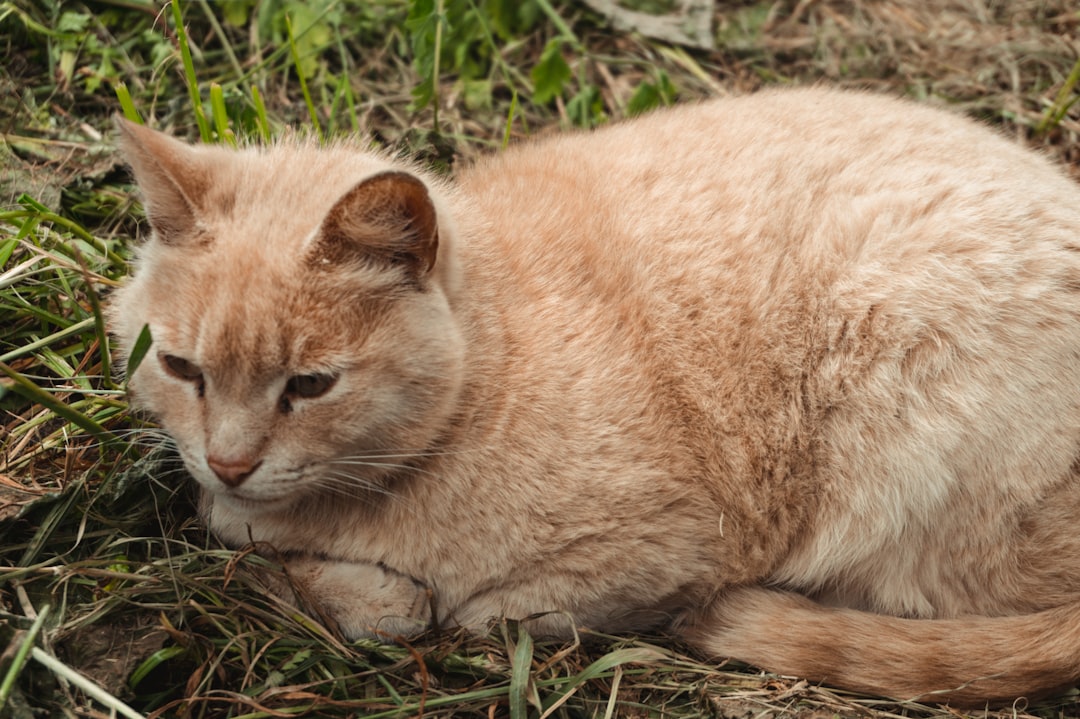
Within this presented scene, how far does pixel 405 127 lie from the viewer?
14.6 feet

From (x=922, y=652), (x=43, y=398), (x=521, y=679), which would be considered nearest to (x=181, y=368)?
(x=43, y=398)

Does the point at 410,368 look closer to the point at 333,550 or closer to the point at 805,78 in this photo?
the point at 333,550

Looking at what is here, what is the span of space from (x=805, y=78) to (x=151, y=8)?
117 inches

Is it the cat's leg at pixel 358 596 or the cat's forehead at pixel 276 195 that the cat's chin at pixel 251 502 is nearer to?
the cat's leg at pixel 358 596

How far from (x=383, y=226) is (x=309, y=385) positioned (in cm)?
43

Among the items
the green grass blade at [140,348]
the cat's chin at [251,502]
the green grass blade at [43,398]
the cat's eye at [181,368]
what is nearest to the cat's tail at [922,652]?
the cat's chin at [251,502]

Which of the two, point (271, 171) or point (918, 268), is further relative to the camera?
point (918, 268)

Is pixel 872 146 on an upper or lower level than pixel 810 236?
upper

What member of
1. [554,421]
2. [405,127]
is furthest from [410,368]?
[405,127]

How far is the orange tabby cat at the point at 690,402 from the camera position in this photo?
2588mm

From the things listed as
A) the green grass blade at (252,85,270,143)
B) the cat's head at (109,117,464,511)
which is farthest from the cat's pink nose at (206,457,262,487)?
the green grass blade at (252,85,270,143)

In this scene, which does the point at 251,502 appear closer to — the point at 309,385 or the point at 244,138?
the point at 309,385

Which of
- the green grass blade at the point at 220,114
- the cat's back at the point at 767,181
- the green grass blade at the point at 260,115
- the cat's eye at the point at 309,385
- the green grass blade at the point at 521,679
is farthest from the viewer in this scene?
the green grass blade at the point at 260,115

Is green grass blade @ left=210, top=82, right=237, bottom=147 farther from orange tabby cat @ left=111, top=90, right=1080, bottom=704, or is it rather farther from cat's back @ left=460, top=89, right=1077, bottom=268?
cat's back @ left=460, top=89, right=1077, bottom=268
